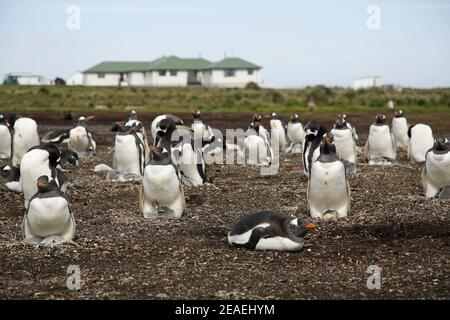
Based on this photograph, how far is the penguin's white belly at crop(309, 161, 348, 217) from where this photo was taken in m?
9.81

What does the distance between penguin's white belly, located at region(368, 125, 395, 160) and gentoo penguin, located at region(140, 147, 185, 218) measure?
7.02m

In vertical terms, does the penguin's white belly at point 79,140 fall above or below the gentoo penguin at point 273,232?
above

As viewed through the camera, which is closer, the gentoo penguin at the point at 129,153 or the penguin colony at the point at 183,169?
the penguin colony at the point at 183,169

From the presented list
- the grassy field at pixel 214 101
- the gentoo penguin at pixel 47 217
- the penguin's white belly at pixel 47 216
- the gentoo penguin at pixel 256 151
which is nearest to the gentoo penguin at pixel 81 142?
the gentoo penguin at pixel 256 151

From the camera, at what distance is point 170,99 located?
4784 cm

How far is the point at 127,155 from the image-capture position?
13.4 m

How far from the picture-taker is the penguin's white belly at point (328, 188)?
981cm

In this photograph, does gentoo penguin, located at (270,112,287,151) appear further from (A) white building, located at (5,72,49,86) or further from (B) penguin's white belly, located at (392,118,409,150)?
(A) white building, located at (5,72,49,86)

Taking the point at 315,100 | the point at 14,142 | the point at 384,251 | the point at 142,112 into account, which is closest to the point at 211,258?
the point at 384,251

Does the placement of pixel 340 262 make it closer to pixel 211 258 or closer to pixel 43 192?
pixel 211 258

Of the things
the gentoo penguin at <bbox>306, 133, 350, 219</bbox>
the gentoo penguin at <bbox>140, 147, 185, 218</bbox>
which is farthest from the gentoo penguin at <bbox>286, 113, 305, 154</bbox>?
the gentoo penguin at <bbox>140, 147, 185, 218</bbox>

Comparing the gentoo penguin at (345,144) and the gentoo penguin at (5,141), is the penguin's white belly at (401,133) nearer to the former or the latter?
the gentoo penguin at (345,144)

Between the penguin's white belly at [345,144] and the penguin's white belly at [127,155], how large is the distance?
148 inches
